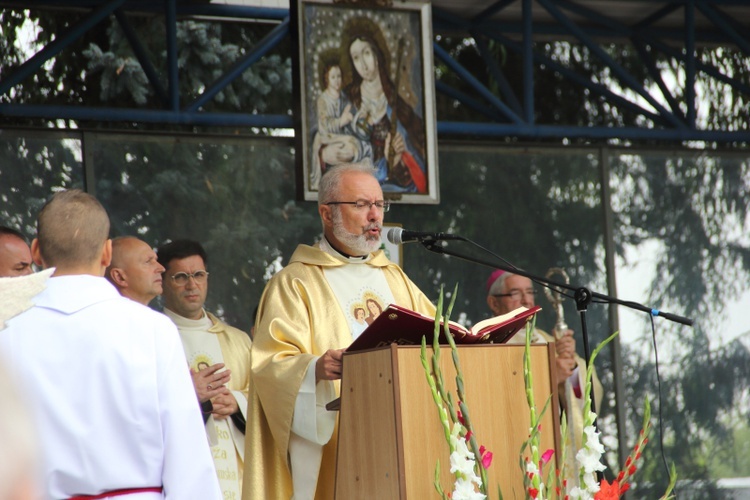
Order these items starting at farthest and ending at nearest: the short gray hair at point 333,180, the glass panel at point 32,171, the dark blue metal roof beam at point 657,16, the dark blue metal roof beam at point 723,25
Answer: the dark blue metal roof beam at point 657,16
the dark blue metal roof beam at point 723,25
the glass panel at point 32,171
the short gray hair at point 333,180

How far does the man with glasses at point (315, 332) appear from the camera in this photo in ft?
13.9

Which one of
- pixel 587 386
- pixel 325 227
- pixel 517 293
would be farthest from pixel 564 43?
pixel 587 386

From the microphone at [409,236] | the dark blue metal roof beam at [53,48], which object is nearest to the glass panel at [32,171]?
the dark blue metal roof beam at [53,48]

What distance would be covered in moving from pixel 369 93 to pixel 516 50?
1.15 m

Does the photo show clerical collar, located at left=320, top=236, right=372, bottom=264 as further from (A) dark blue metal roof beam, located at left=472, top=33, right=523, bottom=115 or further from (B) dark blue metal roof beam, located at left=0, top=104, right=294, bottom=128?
(A) dark blue metal roof beam, located at left=472, top=33, right=523, bottom=115

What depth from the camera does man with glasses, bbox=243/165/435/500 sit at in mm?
4223

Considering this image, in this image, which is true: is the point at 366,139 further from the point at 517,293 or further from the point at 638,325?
the point at 638,325

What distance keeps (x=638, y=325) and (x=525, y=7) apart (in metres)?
2.43

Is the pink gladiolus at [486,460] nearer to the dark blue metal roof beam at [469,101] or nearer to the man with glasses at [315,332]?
the man with glasses at [315,332]

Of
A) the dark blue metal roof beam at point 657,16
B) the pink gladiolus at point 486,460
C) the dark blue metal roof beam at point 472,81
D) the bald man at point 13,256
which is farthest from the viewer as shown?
the dark blue metal roof beam at point 657,16

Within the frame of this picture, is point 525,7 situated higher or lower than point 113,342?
higher

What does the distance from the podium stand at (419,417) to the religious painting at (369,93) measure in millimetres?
3766

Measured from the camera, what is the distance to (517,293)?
7.20 meters

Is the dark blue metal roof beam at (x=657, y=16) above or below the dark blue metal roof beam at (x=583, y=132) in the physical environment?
above
